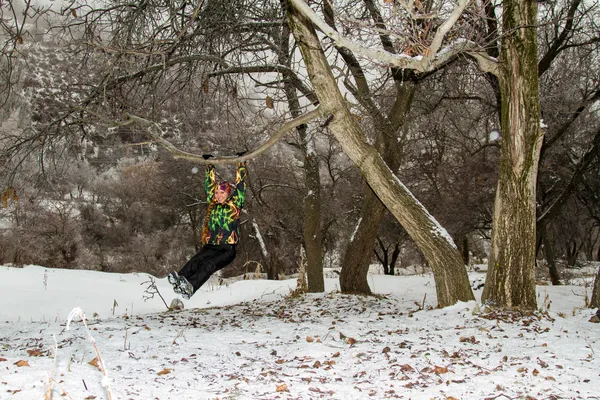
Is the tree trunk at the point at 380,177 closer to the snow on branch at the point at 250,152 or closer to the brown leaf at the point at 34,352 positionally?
the snow on branch at the point at 250,152

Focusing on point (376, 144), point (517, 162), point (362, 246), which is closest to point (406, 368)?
point (517, 162)

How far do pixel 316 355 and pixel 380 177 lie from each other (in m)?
2.11

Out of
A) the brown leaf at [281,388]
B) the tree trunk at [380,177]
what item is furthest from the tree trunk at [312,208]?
the brown leaf at [281,388]

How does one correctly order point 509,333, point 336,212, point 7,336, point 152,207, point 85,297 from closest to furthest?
Answer: point 509,333
point 7,336
point 85,297
point 336,212
point 152,207

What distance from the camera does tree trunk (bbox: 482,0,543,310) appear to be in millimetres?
5031

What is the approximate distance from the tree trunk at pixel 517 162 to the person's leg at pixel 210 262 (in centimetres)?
310

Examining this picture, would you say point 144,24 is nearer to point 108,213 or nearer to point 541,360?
point 541,360

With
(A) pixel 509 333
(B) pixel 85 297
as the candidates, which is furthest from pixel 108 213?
(A) pixel 509 333

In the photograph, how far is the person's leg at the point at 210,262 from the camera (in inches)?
231

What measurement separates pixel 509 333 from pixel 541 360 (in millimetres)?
755

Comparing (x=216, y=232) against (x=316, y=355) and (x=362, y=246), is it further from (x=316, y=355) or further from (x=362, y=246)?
(x=316, y=355)

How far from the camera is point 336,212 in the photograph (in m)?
20.6

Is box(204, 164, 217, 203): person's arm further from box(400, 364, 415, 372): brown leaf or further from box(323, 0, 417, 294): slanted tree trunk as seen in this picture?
box(400, 364, 415, 372): brown leaf

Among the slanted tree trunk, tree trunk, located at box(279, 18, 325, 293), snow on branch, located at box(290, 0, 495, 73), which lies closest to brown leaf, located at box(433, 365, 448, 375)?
snow on branch, located at box(290, 0, 495, 73)
